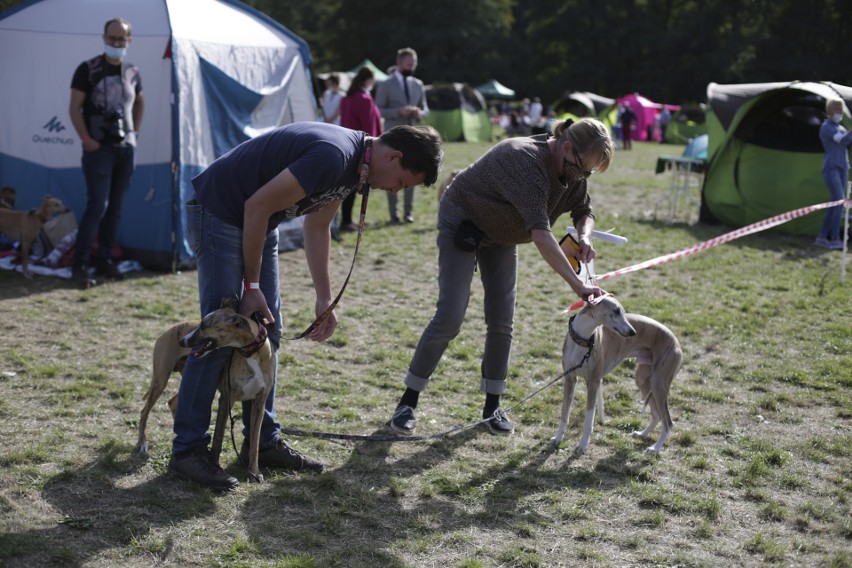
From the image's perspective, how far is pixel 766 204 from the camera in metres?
11.3

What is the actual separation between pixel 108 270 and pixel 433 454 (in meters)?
4.45

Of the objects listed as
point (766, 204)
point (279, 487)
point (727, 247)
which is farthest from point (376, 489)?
point (766, 204)

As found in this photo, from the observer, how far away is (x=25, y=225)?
7352 millimetres

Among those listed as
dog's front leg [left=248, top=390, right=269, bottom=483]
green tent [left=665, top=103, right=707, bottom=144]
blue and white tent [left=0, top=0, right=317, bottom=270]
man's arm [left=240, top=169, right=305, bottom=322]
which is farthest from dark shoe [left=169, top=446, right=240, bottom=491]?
green tent [left=665, top=103, right=707, bottom=144]

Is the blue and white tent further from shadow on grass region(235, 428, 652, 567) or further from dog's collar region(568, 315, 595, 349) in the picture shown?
dog's collar region(568, 315, 595, 349)

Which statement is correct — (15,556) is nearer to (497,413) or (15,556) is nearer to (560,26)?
(497,413)

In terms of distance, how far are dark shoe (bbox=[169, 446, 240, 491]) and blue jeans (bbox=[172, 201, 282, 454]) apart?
4cm

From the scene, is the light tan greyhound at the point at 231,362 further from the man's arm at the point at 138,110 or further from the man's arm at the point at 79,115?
the man's arm at the point at 138,110

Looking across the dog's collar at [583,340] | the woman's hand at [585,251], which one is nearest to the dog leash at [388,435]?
the dog's collar at [583,340]

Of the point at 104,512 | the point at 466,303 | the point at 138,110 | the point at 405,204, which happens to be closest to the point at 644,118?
the point at 405,204

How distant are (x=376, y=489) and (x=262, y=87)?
582cm

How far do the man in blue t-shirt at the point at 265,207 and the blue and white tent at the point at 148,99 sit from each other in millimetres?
4442

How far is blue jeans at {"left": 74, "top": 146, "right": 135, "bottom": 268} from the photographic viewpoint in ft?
22.5

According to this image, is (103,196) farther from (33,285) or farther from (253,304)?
(253,304)
